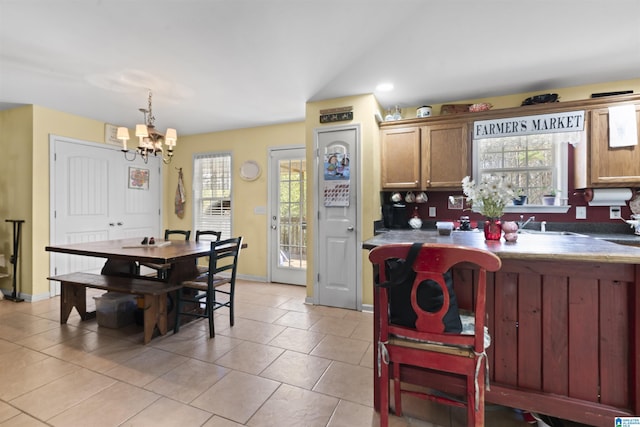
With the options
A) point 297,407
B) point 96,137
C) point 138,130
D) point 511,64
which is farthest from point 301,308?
point 96,137

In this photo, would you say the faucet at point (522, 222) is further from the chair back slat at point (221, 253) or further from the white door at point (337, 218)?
the chair back slat at point (221, 253)

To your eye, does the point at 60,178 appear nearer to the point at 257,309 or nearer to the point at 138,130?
the point at 138,130

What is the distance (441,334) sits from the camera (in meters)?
1.34

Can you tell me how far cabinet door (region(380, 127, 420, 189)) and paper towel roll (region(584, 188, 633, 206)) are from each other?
68.5 inches

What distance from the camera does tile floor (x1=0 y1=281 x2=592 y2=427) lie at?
→ 5.55 feet

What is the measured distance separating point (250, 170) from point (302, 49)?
8.57 feet

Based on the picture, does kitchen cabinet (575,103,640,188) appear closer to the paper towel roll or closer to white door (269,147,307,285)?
the paper towel roll

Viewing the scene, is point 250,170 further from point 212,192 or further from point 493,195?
point 493,195

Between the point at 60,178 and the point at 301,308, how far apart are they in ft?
12.1

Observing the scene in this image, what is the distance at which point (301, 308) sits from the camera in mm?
3535

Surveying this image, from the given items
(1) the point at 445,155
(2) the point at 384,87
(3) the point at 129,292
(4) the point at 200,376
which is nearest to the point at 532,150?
(1) the point at 445,155

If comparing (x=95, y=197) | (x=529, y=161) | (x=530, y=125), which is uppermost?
(x=530, y=125)

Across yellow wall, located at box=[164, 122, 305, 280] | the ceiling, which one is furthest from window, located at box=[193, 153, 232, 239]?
the ceiling

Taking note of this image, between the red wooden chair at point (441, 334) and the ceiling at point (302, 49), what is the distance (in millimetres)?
1723
